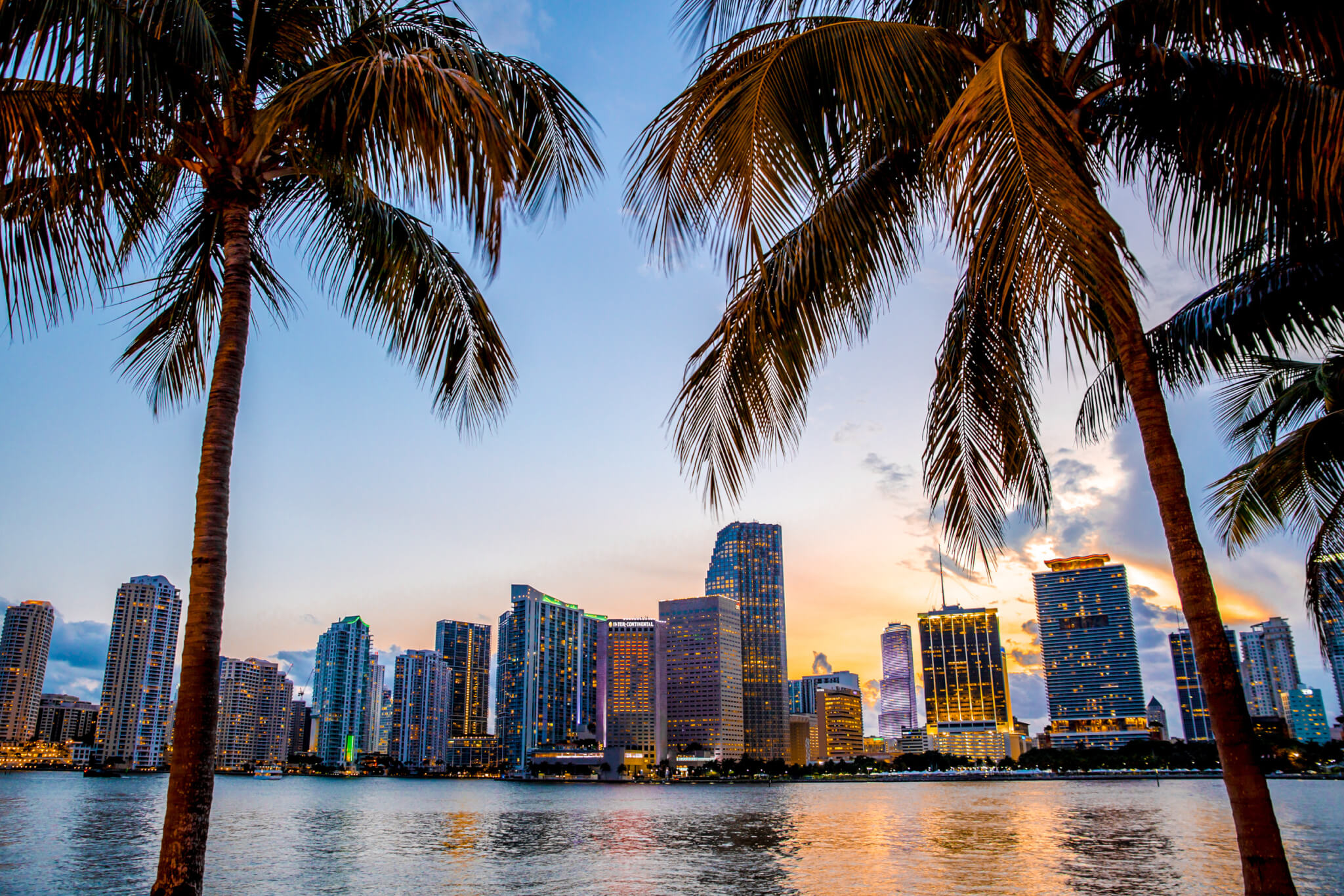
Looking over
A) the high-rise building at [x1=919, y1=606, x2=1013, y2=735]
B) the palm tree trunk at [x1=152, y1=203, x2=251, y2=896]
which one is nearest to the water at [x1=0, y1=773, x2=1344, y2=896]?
the palm tree trunk at [x1=152, y1=203, x2=251, y2=896]

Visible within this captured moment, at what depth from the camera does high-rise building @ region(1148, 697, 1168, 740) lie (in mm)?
162875

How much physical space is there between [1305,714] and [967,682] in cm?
6290

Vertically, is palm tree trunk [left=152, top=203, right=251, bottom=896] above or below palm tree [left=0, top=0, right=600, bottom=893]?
below

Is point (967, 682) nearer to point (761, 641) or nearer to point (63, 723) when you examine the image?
point (761, 641)

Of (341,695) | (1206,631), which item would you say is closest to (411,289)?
(1206,631)

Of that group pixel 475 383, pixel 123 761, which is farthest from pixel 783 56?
pixel 123 761

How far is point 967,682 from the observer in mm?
189500

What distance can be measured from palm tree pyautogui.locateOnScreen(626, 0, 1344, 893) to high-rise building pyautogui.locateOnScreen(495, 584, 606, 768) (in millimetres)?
167105

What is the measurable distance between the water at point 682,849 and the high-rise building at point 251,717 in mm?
108079

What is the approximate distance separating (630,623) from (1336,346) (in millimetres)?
168530

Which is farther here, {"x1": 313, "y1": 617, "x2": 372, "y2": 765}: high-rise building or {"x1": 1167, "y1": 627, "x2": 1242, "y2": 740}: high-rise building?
{"x1": 313, "y1": 617, "x2": 372, "y2": 765}: high-rise building

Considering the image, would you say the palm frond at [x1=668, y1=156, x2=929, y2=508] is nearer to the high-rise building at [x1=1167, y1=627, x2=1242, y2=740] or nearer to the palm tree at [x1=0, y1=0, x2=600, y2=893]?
the palm tree at [x1=0, y1=0, x2=600, y2=893]

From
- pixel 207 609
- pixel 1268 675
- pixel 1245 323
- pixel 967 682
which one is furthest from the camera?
pixel 967 682

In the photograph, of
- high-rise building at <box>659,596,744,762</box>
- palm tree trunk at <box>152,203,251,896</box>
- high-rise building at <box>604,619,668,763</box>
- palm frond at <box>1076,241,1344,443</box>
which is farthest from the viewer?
high-rise building at <box>659,596,744,762</box>
